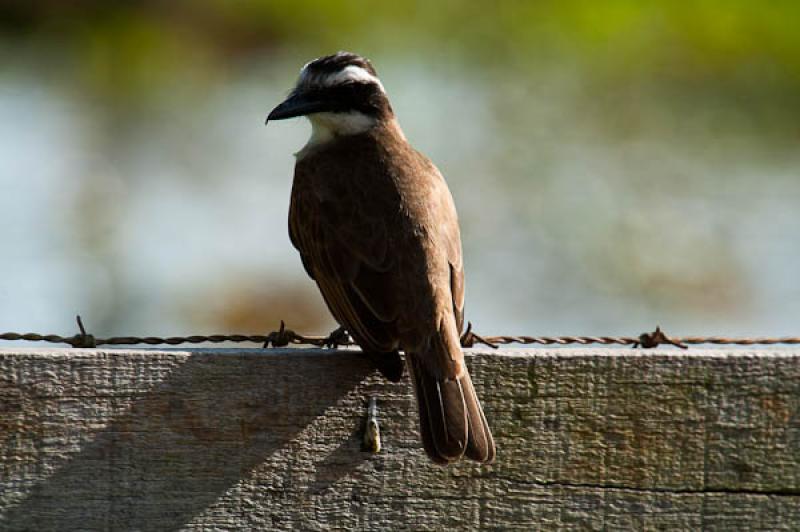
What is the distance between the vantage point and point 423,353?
4.16m

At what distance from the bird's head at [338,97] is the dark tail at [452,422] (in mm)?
2067

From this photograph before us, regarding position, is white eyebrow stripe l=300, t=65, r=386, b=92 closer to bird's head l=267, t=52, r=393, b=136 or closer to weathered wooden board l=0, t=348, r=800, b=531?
bird's head l=267, t=52, r=393, b=136

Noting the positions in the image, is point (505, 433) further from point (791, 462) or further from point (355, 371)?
point (791, 462)

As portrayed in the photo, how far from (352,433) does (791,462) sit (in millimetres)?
1127

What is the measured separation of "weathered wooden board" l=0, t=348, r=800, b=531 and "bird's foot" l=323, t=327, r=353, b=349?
577 millimetres

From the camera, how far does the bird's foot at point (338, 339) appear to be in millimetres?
4203

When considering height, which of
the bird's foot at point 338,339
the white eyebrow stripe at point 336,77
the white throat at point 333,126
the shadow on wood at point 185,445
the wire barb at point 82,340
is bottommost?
the shadow on wood at point 185,445

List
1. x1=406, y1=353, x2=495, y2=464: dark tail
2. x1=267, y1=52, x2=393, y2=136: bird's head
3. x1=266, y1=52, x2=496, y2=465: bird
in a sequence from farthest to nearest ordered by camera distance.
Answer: x1=267, y1=52, x2=393, y2=136: bird's head
x1=266, y1=52, x2=496, y2=465: bird
x1=406, y1=353, x2=495, y2=464: dark tail

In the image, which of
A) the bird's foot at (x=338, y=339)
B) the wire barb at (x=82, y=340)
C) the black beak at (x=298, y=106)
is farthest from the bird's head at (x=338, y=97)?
the wire barb at (x=82, y=340)

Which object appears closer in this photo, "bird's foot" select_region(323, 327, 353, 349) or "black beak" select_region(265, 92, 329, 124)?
"bird's foot" select_region(323, 327, 353, 349)

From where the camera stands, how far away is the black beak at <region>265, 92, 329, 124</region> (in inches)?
215

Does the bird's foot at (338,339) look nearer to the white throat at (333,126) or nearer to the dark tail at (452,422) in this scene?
the dark tail at (452,422)

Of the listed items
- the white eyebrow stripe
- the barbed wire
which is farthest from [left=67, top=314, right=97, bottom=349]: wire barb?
the white eyebrow stripe

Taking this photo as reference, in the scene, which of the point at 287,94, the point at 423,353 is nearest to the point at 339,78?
the point at 287,94
